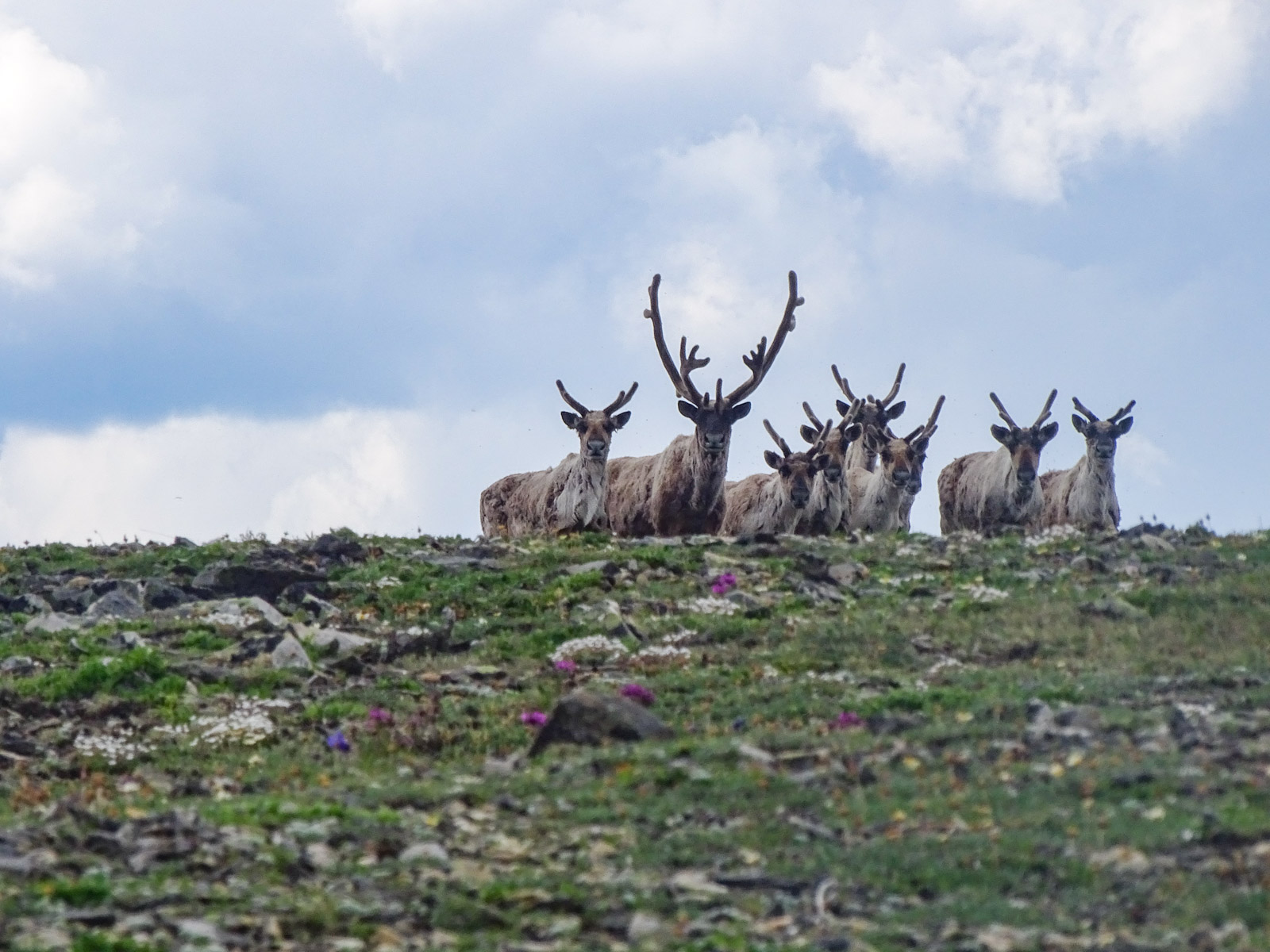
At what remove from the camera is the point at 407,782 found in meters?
11.1

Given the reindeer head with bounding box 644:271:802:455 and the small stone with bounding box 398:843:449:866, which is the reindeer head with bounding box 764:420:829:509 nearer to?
the reindeer head with bounding box 644:271:802:455

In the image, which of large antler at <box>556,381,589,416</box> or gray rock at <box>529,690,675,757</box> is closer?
gray rock at <box>529,690,675,757</box>

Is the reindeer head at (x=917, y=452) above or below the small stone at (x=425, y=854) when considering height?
above

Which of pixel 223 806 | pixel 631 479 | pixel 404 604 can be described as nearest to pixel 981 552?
pixel 404 604

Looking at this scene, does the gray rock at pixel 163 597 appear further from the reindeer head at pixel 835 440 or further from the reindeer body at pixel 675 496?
the reindeer head at pixel 835 440

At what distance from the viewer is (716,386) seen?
2683cm

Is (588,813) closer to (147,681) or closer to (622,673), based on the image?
(622,673)

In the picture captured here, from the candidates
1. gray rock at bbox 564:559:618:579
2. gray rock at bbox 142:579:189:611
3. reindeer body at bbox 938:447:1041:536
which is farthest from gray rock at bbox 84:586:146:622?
reindeer body at bbox 938:447:1041:536

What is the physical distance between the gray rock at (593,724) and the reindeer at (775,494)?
15083 mm

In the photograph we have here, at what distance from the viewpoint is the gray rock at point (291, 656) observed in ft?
51.4

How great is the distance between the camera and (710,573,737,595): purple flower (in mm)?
18438

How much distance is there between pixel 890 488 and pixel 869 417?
3533 millimetres

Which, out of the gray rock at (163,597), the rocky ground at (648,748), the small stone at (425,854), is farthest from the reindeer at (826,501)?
the small stone at (425,854)

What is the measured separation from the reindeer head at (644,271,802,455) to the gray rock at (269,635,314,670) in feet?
37.2
